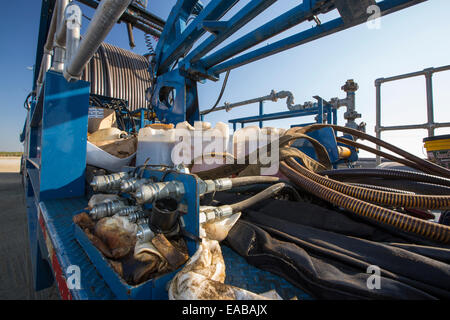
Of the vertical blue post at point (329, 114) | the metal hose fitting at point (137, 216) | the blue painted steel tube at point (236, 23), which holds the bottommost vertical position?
the metal hose fitting at point (137, 216)

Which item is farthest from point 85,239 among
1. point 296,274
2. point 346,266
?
point 346,266

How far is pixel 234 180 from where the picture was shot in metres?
0.84

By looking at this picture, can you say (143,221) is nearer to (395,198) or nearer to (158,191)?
(158,191)

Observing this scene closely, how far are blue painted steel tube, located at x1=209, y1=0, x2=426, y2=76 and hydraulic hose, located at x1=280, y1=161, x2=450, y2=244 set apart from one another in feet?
5.73

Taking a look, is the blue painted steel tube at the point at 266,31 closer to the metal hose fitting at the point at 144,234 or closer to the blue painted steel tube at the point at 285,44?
the blue painted steel tube at the point at 285,44

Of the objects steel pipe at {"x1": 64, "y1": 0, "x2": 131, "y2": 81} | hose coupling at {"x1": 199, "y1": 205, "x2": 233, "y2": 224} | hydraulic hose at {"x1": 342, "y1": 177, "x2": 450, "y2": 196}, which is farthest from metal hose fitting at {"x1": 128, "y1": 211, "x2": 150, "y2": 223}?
hydraulic hose at {"x1": 342, "y1": 177, "x2": 450, "y2": 196}

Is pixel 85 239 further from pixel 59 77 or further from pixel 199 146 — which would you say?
pixel 59 77

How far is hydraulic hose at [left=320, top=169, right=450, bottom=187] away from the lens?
0.97 metres

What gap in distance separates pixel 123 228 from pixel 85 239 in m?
0.21

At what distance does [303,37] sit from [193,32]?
4.24 feet

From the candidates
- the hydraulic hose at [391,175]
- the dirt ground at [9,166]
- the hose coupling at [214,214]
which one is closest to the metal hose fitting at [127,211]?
the hose coupling at [214,214]

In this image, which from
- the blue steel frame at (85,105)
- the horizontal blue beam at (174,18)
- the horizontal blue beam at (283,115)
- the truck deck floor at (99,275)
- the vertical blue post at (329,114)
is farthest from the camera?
the horizontal blue beam at (283,115)

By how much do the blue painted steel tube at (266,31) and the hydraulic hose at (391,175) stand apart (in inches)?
58.8

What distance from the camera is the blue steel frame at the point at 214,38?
171 cm
